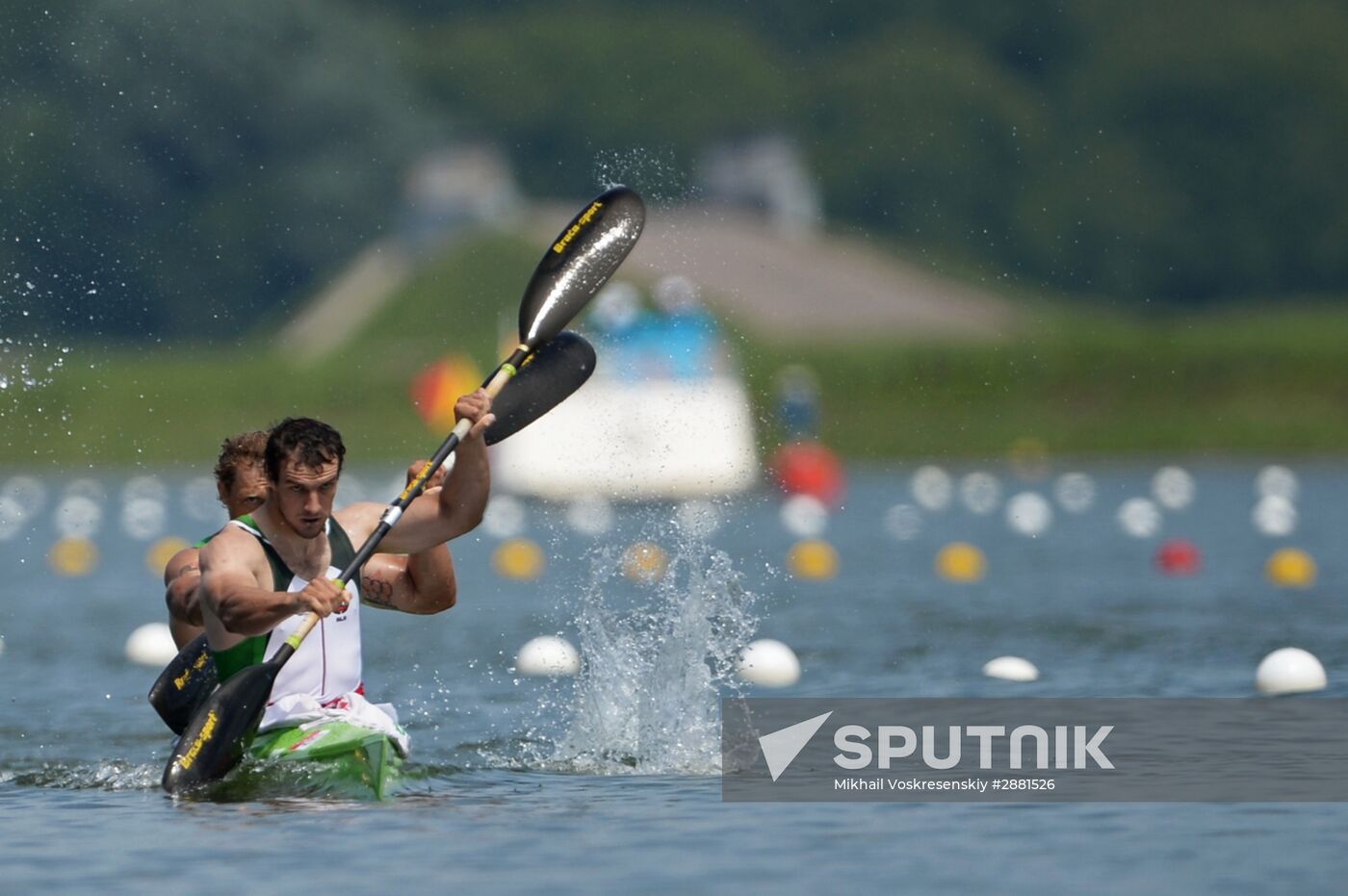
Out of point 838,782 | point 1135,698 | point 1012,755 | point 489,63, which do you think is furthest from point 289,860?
point 489,63

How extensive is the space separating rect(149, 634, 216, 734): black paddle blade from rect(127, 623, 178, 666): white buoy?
546cm

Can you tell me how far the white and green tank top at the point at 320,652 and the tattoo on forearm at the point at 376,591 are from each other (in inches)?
11.5

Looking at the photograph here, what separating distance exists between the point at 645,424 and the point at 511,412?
A: 20.4 m

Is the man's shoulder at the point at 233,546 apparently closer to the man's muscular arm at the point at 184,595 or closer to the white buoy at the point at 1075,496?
the man's muscular arm at the point at 184,595

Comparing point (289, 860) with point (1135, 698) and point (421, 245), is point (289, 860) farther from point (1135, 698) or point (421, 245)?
point (421, 245)

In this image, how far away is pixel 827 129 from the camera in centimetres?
8988

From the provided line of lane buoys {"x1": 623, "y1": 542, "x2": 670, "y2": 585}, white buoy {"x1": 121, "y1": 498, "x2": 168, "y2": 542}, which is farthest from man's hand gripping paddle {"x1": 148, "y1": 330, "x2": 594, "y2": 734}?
white buoy {"x1": 121, "y1": 498, "x2": 168, "y2": 542}

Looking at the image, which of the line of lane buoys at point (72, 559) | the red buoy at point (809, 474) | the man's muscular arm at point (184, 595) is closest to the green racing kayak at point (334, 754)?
the man's muscular arm at point (184, 595)

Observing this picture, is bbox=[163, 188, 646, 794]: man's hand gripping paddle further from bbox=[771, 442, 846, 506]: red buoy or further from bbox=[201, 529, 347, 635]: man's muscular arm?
bbox=[771, 442, 846, 506]: red buoy

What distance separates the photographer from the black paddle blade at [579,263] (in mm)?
10781

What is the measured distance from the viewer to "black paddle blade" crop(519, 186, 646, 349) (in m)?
10.8

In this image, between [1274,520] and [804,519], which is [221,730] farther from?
[804,519]

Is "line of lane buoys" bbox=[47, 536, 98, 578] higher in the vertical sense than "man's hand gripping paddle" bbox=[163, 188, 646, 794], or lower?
higher

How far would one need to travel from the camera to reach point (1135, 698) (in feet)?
41.1
